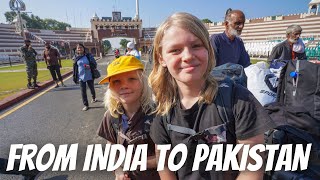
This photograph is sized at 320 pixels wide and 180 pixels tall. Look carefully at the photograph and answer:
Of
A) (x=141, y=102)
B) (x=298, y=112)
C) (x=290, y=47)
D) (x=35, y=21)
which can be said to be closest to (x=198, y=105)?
(x=141, y=102)

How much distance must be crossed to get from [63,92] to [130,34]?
6625 cm

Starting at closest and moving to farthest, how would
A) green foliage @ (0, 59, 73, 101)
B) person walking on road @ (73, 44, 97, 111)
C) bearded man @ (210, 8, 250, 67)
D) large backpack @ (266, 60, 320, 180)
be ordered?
1. large backpack @ (266, 60, 320, 180)
2. bearded man @ (210, 8, 250, 67)
3. person walking on road @ (73, 44, 97, 111)
4. green foliage @ (0, 59, 73, 101)

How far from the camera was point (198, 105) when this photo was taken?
1190 millimetres

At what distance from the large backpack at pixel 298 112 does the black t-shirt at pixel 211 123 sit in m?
0.72

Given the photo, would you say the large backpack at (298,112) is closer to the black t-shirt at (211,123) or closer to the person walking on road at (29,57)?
the black t-shirt at (211,123)

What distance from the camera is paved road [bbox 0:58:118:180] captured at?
2572 millimetres

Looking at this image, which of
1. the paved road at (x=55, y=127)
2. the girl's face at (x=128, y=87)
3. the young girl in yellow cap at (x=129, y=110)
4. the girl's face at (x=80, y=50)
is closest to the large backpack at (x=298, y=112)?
the young girl in yellow cap at (x=129, y=110)

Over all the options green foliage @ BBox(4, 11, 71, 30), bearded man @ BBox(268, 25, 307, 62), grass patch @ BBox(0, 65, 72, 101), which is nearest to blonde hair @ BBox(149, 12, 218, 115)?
bearded man @ BBox(268, 25, 307, 62)

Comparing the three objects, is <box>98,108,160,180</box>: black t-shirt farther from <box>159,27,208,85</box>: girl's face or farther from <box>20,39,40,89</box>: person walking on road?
<box>20,39,40,89</box>: person walking on road

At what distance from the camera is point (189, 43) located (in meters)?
1.13

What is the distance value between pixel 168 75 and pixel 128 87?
1.38 ft

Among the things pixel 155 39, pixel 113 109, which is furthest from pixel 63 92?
pixel 155 39

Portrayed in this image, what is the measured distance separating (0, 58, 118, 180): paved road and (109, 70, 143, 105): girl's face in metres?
1.24

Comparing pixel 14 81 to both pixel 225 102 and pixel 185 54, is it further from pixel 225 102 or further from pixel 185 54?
pixel 225 102
